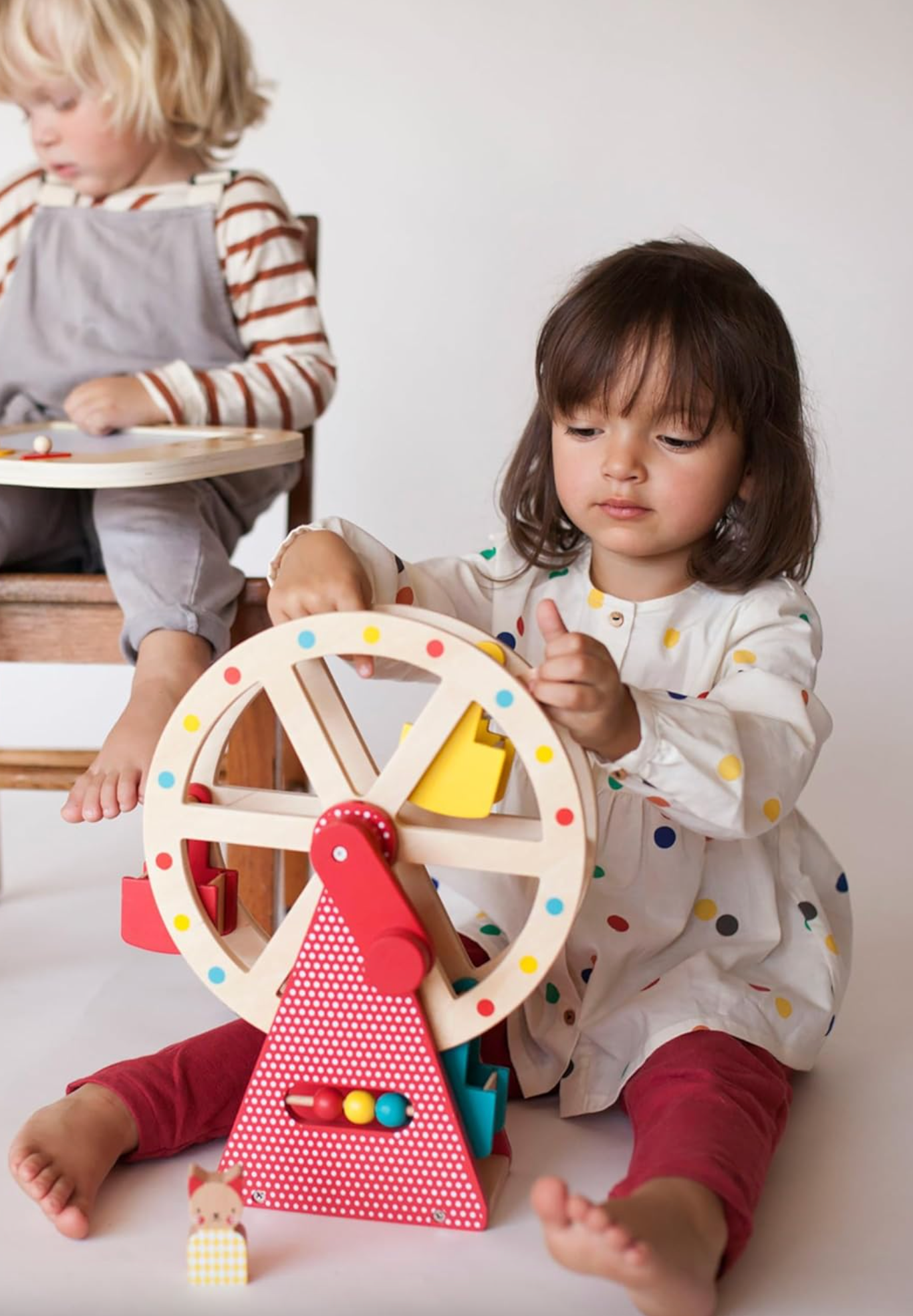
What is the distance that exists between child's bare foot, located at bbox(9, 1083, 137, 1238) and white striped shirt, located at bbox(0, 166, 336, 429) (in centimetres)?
67

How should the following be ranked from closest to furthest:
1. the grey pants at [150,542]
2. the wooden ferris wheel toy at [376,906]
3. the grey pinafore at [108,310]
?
the wooden ferris wheel toy at [376,906], the grey pants at [150,542], the grey pinafore at [108,310]

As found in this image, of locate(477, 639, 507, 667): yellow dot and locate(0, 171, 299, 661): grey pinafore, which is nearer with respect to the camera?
locate(477, 639, 507, 667): yellow dot

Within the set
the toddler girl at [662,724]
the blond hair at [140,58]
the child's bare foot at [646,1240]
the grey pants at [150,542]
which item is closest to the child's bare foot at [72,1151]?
the toddler girl at [662,724]

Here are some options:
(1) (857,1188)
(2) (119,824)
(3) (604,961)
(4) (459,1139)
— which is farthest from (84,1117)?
(2) (119,824)

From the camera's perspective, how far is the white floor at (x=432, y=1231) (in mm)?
816

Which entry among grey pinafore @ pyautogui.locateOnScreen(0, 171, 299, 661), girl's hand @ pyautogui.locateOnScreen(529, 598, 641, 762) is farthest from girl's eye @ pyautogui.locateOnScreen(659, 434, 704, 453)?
grey pinafore @ pyautogui.locateOnScreen(0, 171, 299, 661)

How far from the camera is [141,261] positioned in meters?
1.47

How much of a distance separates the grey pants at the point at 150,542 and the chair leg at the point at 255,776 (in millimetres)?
81

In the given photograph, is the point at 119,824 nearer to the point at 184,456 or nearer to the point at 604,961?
the point at 184,456

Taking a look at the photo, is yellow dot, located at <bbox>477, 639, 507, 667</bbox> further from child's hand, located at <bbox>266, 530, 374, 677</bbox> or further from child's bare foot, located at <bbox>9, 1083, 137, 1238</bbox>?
child's bare foot, located at <bbox>9, 1083, 137, 1238</bbox>

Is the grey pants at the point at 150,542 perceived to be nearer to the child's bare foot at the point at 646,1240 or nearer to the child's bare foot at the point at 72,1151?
the child's bare foot at the point at 72,1151

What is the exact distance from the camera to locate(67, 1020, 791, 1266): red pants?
85 cm

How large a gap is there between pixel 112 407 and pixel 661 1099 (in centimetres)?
76

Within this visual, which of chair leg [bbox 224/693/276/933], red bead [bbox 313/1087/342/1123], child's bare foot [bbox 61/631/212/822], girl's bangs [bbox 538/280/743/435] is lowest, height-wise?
chair leg [bbox 224/693/276/933]
